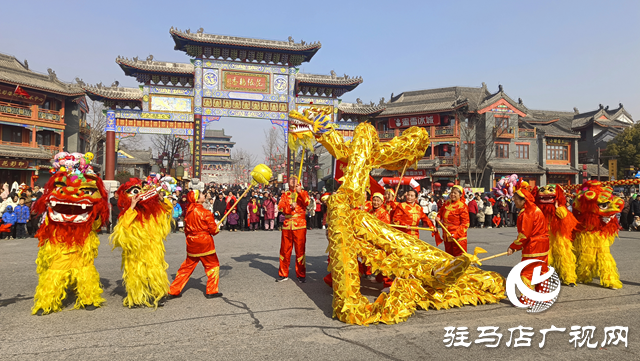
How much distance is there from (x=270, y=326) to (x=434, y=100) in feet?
94.5

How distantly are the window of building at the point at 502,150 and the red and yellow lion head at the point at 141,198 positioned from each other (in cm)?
2814

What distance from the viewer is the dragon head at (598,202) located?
5.57m

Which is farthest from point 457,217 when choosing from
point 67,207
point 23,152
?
point 23,152

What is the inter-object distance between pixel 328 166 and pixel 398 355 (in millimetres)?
41484

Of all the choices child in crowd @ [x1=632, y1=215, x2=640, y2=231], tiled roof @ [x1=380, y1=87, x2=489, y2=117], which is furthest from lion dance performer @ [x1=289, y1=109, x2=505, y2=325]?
tiled roof @ [x1=380, y1=87, x2=489, y2=117]

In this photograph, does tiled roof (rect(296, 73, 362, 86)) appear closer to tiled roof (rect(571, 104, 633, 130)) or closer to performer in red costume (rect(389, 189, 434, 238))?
performer in red costume (rect(389, 189, 434, 238))

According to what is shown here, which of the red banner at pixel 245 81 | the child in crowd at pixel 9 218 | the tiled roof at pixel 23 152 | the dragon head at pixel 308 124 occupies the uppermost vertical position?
the red banner at pixel 245 81

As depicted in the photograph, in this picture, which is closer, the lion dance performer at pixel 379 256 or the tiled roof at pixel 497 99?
the lion dance performer at pixel 379 256

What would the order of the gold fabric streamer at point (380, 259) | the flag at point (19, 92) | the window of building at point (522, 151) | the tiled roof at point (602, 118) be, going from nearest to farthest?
the gold fabric streamer at point (380, 259) < the flag at point (19, 92) < the window of building at point (522, 151) < the tiled roof at point (602, 118)

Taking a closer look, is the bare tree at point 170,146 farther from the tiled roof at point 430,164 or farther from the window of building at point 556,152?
the window of building at point 556,152

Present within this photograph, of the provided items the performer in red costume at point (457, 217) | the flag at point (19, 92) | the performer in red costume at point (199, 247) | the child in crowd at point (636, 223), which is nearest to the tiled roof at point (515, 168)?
the child in crowd at point (636, 223)

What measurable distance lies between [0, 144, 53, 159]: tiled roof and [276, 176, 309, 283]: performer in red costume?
72.0 feet

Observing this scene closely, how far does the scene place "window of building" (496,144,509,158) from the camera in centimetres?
2850

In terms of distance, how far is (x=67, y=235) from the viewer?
176 inches
